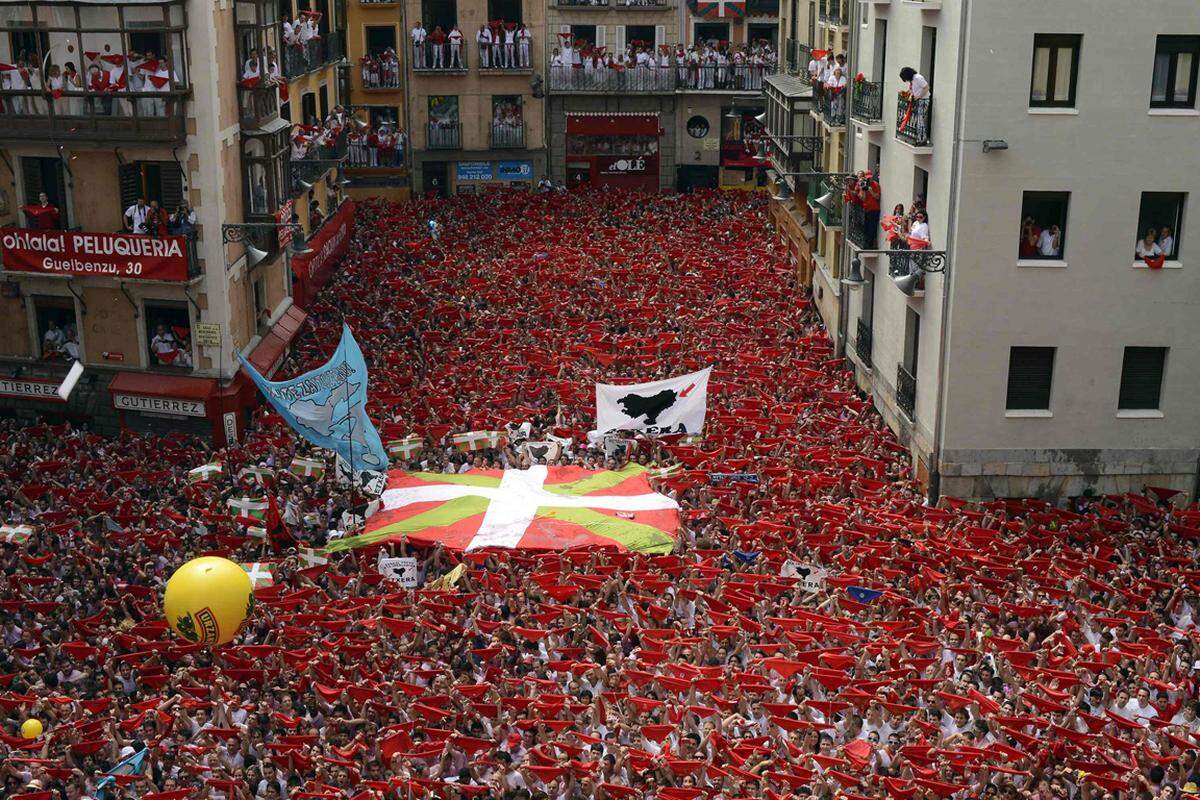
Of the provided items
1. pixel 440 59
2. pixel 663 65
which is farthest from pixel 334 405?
pixel 663 65

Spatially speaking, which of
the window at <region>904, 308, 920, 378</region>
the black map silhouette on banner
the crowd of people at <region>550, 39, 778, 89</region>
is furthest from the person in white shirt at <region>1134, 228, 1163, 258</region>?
the crowd of people at <region>550, 39, 778, 89</region>

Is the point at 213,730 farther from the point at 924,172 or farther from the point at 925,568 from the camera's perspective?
the point at 924,172

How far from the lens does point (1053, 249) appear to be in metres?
31.0

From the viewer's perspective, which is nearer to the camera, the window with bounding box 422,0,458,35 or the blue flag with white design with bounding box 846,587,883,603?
the blue flag with white design with bounding box 846,587,883,603

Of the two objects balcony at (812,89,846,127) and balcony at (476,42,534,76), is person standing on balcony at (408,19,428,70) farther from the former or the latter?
balcony at (812,89,846,127)

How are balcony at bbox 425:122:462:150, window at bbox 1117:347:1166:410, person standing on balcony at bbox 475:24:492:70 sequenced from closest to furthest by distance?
window at bbox 1117:347:1166:410, person standing on balcony at bbox 475:24:492:70, balcony at bbox 425:122:462:150

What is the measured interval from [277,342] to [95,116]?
27.4ft

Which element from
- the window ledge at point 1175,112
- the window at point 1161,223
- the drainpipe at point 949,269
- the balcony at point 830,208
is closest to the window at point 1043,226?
the drainpipe at point 949,269

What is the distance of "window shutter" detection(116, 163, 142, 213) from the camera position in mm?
35781

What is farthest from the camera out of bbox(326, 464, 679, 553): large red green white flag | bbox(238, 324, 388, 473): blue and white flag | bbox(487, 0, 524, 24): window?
bbox(487, 0, 524, 24): window

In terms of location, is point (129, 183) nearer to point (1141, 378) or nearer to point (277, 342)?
point (277, 342)

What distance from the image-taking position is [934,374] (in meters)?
32.2

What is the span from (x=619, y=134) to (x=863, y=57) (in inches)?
1080

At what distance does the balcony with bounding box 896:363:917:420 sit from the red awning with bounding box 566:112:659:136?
3464 centimetres
